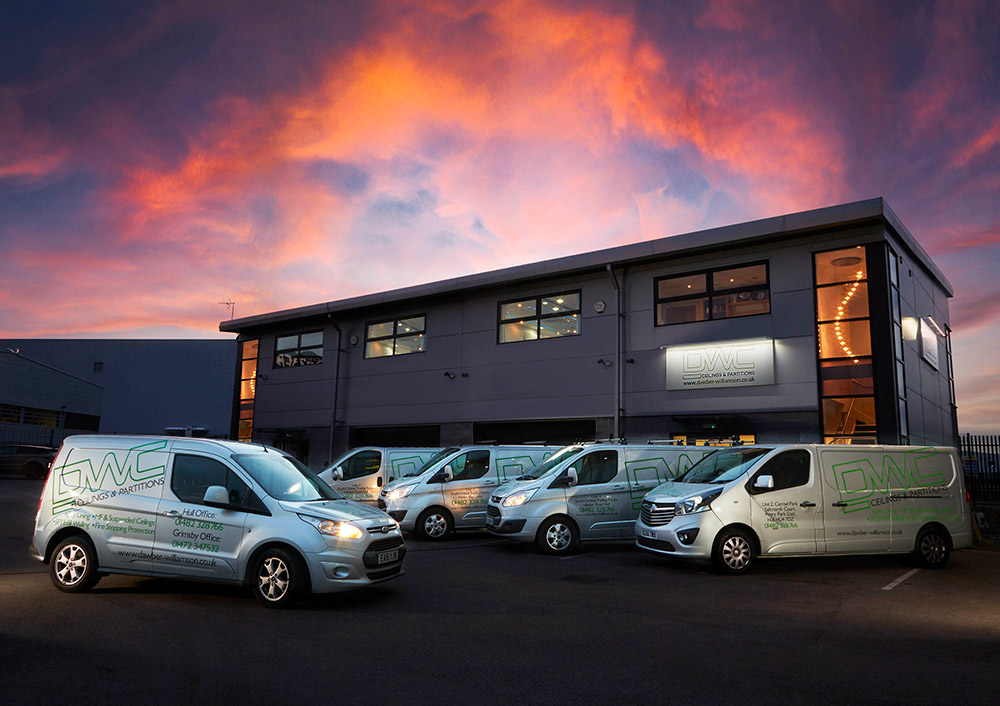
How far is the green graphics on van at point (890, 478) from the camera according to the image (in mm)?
10695

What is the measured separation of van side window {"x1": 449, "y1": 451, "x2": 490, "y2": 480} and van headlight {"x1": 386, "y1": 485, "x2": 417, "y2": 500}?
0.91 meters

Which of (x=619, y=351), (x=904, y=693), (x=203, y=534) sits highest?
(x=619, y=351)

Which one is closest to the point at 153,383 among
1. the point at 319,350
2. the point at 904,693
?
the point at 319,350

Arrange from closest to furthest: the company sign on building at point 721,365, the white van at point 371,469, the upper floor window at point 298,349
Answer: the white van at point 371,469 → the company sign on building at point 721,365 → the upper floor window at point 298,349

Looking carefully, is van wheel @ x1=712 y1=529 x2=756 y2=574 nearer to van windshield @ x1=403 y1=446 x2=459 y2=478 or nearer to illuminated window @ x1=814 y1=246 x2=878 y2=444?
van windshield @ x1=403 y1=446 x2=459 y2=478

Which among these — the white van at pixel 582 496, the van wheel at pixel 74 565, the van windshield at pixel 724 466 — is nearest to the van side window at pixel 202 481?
the van wheel at pixel 74 565

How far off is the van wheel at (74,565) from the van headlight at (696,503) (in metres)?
7.38

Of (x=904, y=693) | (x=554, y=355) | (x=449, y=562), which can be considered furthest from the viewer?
(x=554, y=355)

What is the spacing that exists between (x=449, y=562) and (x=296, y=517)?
4044 millimetres

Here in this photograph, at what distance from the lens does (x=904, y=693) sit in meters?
4.91

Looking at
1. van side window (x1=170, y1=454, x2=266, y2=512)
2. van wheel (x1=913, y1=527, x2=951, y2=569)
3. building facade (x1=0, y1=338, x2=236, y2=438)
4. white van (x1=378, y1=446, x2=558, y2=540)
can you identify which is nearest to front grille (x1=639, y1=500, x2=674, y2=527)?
van wheel (x1=913, y1=527, x2=951, y2=569)

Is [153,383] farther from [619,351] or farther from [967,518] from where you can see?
[967,518]

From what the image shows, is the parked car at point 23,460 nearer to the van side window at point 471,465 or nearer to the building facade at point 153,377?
the building facade at point 153,377

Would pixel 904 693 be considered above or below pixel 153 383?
below
